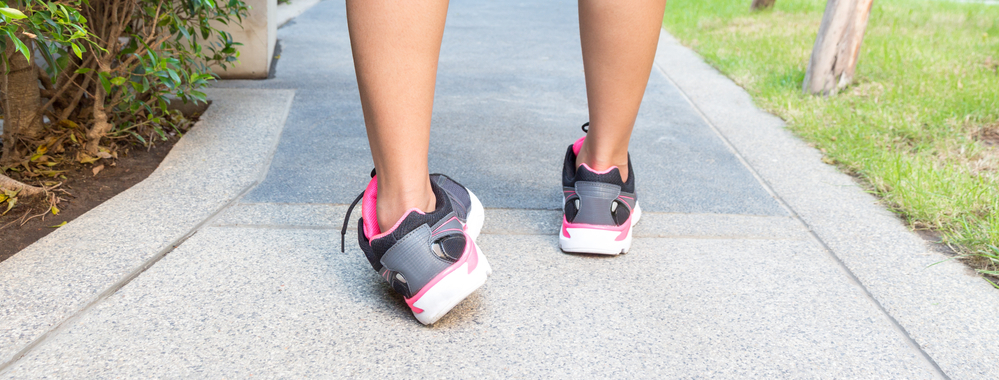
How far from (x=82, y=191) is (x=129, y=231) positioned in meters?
0.35

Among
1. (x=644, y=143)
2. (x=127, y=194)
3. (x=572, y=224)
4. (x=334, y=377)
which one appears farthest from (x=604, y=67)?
(x=127, y=194)

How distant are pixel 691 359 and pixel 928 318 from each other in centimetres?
57

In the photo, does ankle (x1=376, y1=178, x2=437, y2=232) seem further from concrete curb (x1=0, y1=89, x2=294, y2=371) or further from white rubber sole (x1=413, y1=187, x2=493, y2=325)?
concrete curb (x1=0, y1=89, x2=294, y2=371)

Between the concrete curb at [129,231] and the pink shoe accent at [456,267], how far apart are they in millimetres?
665

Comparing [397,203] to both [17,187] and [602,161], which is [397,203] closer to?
[602,161]

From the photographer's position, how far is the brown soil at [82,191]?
150cm

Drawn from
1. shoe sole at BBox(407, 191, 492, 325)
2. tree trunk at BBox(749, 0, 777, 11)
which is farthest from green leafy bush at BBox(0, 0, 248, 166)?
tree trunk at BBox(749, 0, 777, 11)

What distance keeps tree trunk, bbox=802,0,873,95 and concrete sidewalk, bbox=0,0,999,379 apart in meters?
0.99

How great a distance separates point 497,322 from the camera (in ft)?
4.12

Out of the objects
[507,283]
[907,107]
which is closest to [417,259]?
[507,283]

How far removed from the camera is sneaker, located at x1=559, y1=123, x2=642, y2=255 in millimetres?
1485

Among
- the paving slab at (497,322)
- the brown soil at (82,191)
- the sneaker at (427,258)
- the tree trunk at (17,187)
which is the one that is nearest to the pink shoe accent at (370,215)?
the sneaker at (427,258)

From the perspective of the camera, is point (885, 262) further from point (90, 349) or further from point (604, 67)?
point (90, 349)

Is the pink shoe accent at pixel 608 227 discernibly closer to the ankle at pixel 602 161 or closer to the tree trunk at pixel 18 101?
the ankle at pixel 602 161
